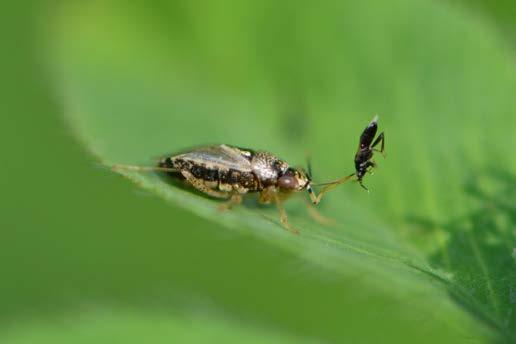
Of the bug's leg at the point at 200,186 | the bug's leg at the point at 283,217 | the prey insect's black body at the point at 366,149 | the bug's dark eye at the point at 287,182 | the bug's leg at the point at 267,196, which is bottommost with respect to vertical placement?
the bug's leg at the point at 283,217

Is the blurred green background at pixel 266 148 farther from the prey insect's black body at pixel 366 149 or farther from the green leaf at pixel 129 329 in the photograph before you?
the prey insect's black body at pixel 366 149

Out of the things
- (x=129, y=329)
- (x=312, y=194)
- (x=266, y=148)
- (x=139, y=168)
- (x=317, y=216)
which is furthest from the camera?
(x=266, y=148)

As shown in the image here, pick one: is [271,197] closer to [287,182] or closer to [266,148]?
[287,182]

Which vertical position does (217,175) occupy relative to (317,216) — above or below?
above

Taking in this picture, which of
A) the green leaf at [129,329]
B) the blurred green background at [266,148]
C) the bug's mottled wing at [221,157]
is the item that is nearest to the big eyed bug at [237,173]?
the bug's mottled wing at [221,157]

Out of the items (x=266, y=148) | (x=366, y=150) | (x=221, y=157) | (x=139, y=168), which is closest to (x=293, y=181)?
(x=221, y=157)

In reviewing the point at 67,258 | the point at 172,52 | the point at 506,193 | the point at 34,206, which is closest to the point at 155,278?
the point at 67,258

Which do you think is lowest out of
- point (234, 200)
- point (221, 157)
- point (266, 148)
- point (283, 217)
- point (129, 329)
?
point (129, 329)
